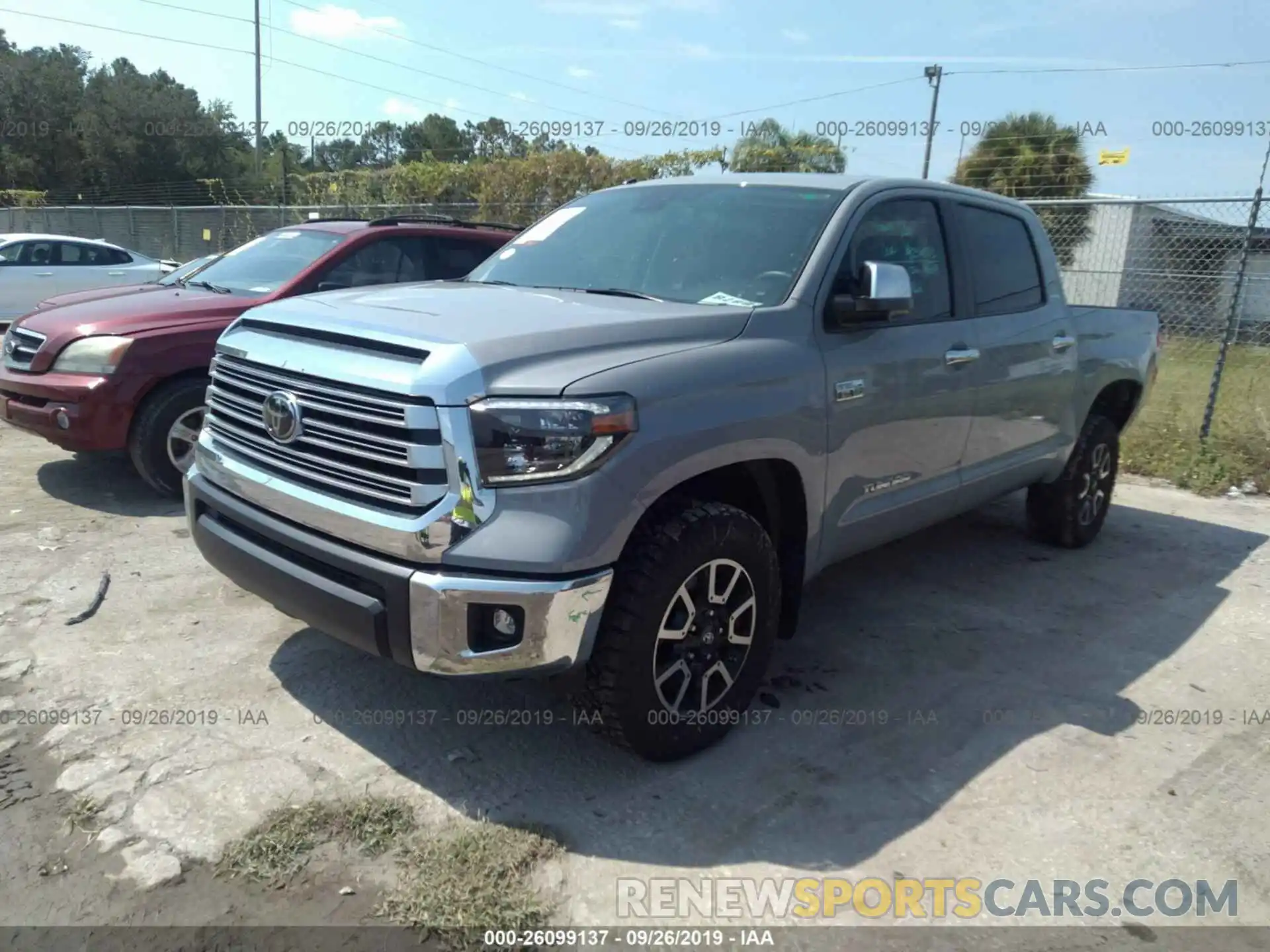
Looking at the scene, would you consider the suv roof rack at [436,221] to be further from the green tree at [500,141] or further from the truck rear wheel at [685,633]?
the green tree at [500,141]

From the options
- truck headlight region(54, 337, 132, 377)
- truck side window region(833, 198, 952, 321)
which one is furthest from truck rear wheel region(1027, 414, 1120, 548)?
truck headlight region(54, 337, 132, 377)

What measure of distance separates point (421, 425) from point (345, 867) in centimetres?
123

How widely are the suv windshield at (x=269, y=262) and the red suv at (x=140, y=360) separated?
0.05 ft

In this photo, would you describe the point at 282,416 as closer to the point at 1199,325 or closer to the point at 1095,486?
the point at 1095,486

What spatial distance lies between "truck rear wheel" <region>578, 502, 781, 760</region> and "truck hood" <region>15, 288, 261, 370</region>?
3.99 meters

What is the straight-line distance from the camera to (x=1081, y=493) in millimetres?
5555

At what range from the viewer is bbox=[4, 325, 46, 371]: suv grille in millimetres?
5637

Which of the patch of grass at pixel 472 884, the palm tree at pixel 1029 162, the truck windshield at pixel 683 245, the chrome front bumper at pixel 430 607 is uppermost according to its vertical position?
the palm tree at pixel 1029 162

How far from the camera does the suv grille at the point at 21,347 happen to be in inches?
222

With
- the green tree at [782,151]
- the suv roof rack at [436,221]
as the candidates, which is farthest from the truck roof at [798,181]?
the green tree at [782,151]

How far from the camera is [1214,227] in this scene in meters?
9.27

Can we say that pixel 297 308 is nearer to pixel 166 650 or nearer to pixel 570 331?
pixel 570 331

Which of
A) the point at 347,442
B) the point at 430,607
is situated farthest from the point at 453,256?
the point at 430,607

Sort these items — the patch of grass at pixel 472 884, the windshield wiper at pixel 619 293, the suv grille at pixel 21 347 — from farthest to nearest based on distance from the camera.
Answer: the suv grille at pixel 21 347 < the windshield wiper at pixel 619 293 < the patch of grass at pixel 472 884
